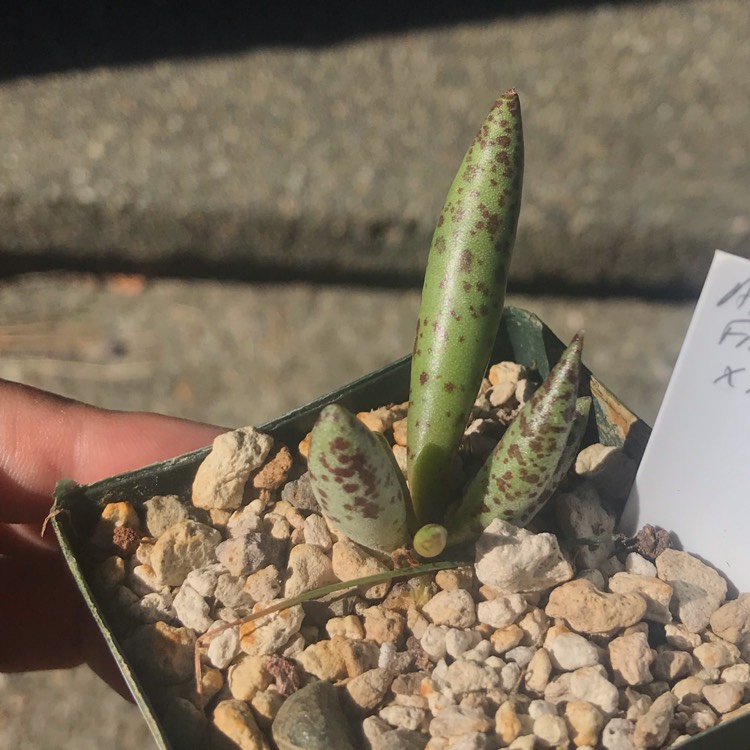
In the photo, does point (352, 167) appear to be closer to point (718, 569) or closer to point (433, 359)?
point (433, 359)

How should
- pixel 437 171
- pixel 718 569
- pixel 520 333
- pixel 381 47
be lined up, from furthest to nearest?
1. pixel 381 47
2. pixel 437 171
3. pixel 520 333
4. pixel 718 569

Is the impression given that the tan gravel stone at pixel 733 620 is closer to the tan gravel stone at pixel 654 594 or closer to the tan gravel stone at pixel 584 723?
the tan gravel stone at pixel 654 594

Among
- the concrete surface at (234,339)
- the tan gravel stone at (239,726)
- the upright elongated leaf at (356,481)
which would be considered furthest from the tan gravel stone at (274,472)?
the concrete surface at (234,339)

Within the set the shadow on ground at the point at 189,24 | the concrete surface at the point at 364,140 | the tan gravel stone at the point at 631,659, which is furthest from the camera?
the shadow on ground at the point at 189,24

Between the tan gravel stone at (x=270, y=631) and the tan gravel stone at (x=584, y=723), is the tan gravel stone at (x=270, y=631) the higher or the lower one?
the lower one

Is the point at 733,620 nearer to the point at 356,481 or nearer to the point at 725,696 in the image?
the point at 725,696

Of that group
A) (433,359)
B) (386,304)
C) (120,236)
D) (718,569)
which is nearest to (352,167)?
(386,304)

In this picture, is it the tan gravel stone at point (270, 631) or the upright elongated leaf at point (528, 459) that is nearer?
the upright elongated leaf at point (528, 459)
